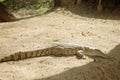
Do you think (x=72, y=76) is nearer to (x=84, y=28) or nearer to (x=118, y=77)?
(x=118, y=77)

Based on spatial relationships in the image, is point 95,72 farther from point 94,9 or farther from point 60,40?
point 94,9

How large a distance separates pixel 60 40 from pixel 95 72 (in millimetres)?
2242

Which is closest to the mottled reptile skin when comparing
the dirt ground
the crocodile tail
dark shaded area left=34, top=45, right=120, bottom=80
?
the crocodile tail

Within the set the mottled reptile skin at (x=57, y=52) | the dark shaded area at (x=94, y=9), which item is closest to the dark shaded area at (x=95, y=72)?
the mottled reptile skin at (x=57, y=52)

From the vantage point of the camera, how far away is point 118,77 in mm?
6047

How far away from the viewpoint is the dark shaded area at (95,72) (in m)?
5.53

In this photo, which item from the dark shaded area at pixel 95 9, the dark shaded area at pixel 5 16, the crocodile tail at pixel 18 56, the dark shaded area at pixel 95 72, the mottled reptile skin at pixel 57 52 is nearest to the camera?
the dark shaded area at pixel 95 72

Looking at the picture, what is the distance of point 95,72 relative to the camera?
5.81 m

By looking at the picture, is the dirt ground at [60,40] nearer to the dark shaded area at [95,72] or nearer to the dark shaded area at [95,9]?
the dark shaded area at [95,72]

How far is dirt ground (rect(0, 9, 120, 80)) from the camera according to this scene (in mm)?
A: 5691

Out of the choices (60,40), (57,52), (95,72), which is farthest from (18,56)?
(95,72)

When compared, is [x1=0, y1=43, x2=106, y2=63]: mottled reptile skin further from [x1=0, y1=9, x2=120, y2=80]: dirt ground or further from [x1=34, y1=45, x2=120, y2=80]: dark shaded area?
[x1=34, y1=45, x2=120, y2=80]: dark shaded area

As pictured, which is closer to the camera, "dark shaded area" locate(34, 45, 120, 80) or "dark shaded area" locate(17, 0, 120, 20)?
"dark shaded area" locate(34, 45, 120, 80)

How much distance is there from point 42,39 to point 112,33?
229cm
